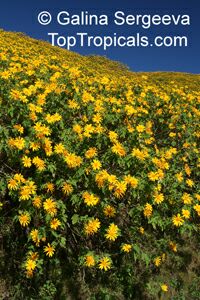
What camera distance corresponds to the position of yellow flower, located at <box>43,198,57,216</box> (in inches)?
195

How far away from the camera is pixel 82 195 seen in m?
5.22

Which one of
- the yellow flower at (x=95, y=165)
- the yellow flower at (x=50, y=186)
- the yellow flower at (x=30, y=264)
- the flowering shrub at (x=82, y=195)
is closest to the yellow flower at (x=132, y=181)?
the flowering shrub at (x=82, y=195)

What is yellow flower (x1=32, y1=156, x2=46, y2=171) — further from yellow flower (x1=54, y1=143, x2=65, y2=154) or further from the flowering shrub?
yellow flower (x1=54, y1=143, x2=65, y2=154)

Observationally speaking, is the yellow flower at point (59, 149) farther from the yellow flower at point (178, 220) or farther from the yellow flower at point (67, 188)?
the yellow flower at point (178, 220)

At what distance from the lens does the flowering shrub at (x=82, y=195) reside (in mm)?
5188

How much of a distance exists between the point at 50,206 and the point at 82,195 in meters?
0.46

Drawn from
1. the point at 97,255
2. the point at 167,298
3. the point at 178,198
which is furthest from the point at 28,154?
the point at 167,298

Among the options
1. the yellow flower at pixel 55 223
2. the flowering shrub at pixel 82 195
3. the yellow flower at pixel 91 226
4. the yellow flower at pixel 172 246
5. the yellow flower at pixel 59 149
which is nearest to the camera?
the yellow flower at pixel 55 223

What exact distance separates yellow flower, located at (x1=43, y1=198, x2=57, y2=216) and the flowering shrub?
0.04 feet

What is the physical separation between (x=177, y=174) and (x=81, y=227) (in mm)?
1930

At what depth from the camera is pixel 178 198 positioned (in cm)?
627

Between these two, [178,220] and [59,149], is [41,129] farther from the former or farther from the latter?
[178,220]

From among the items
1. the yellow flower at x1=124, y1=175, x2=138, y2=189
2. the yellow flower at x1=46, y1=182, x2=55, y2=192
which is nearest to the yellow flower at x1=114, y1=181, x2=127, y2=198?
the yellow flower at x1=124, y1=175, x2=138, y2=189

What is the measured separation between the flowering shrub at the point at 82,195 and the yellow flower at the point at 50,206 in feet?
0.04
